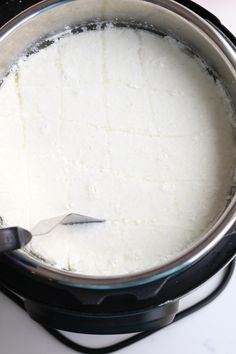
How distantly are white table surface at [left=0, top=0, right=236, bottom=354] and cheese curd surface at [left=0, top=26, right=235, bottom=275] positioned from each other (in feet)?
0.66

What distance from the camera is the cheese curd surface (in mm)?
746

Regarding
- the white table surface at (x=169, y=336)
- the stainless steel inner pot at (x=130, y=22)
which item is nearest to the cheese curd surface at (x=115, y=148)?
the stainless steel inner pot at (x=130, y=22)

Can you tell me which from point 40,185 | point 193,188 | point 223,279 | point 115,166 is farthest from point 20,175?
point 223,279

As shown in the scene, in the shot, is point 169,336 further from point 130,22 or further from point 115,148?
point 130,22

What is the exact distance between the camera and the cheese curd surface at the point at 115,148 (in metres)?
0.75

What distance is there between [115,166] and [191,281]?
199mm

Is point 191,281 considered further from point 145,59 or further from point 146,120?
point 145,59

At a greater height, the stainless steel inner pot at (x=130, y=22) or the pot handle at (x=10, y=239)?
the stainless steel inner pot at (x=130, y=22)

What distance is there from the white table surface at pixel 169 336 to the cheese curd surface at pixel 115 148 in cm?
20

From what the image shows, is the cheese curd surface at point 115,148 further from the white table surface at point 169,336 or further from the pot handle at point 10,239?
the white table surface at point 169,336

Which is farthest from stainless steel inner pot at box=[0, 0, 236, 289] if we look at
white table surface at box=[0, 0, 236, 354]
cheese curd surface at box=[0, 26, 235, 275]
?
white table surface at box=[0, 0, 236, 354]

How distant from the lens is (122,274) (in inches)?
27.5

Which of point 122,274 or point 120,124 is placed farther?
point 120,124

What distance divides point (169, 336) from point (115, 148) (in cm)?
32
